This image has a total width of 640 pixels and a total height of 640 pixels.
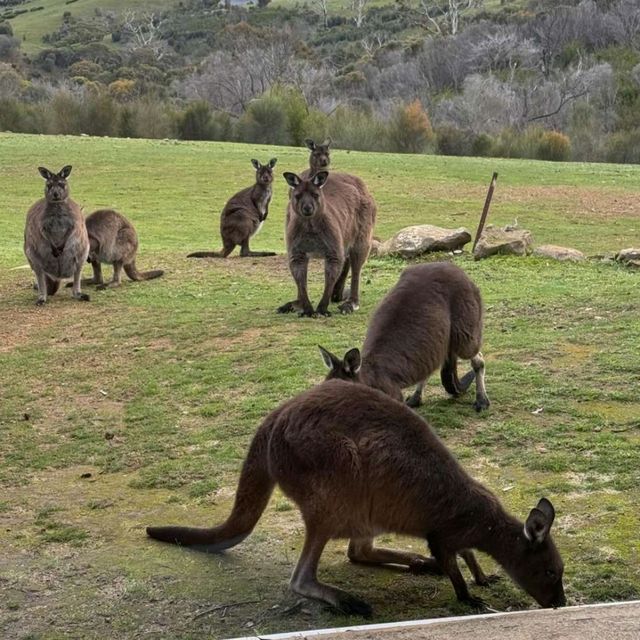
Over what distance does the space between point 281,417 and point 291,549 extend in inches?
26.6

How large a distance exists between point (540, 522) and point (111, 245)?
8.70 metres

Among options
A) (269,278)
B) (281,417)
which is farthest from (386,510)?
(269,278)

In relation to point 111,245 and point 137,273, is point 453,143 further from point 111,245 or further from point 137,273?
point 111,245

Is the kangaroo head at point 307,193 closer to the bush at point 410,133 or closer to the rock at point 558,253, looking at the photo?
the rock at point 558,253

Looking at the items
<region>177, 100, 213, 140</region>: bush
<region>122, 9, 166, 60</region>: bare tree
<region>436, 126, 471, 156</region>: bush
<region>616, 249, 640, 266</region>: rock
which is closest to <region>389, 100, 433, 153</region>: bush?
<region>436, 126, 471, 156</region>: bush

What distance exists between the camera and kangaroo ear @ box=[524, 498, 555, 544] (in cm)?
353

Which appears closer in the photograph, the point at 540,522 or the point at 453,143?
the point at 540,522

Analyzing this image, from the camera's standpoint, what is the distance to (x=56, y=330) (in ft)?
30.0

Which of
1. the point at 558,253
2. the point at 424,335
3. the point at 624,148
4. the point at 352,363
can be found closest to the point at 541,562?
the point at 352,363

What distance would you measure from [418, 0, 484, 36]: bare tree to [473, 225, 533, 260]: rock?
6399 cm

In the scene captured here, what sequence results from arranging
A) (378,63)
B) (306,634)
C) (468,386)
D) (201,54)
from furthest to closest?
(201,54)
(378,63)
(468,386)
(306,634)

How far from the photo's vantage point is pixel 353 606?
3.59 meters

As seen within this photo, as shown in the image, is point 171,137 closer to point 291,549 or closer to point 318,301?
point 318,301

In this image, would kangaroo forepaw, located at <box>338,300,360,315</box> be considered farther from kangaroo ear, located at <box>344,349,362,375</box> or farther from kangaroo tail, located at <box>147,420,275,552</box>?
kangaroo tail, located at <box>147,420,275,552</box>
